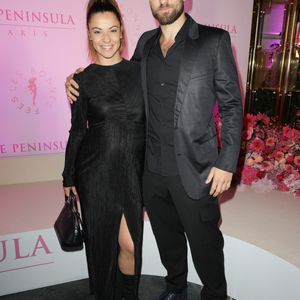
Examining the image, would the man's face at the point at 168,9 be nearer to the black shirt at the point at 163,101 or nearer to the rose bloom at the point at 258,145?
the black shirt at the point at 163,101

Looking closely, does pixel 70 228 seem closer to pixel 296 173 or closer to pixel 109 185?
pixel 109 185

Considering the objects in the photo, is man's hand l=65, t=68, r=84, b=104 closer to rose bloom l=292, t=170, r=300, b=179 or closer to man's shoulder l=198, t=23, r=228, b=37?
man's shoulder l=198, t=23, r=228, b=37

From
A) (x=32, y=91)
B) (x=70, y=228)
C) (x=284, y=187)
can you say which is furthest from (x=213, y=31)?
(x=32, y=91)

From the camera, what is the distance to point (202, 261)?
6.06ft

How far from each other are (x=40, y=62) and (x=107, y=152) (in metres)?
1.78

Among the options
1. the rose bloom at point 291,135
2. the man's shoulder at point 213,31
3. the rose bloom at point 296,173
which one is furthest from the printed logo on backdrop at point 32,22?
the rose bloom at point 296,173

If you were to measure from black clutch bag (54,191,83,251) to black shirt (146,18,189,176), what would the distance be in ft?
1.84

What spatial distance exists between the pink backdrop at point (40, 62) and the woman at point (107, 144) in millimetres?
1364

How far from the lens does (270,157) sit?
3.06 metres

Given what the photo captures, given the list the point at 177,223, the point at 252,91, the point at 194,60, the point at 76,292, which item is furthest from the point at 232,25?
the point at 76,292

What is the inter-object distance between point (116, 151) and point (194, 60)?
2.15 ft

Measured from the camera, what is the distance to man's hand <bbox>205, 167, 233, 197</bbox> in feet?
5.45

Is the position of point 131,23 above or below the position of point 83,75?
above

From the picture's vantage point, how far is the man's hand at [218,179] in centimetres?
166
